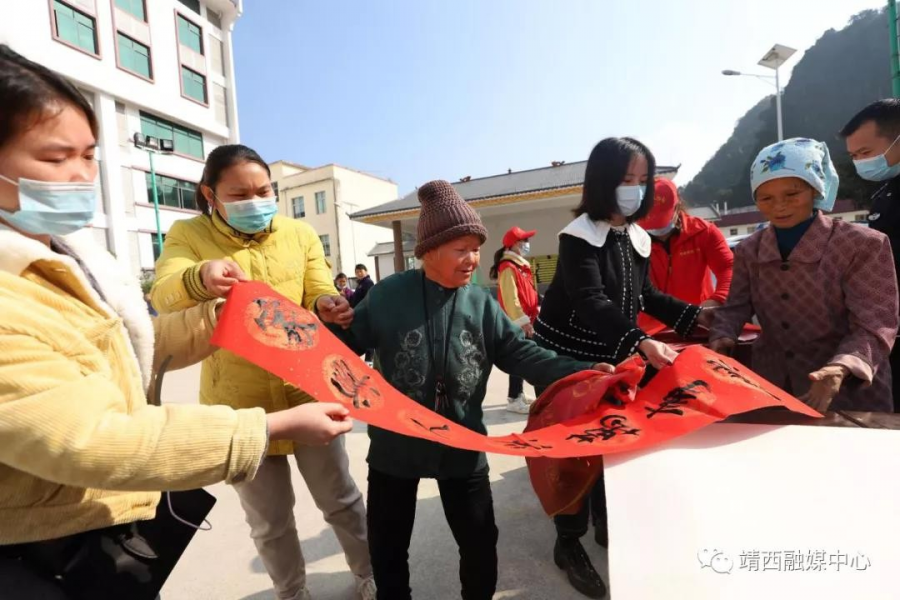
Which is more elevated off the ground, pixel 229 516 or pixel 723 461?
pixel 723 461

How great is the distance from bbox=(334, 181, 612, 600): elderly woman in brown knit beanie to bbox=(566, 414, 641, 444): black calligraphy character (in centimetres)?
30

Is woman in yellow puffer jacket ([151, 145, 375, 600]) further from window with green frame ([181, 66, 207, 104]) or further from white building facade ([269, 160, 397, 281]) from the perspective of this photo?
white building facade ([269, 160, 397, 281])

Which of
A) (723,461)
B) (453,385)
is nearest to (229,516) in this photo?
(453,385)

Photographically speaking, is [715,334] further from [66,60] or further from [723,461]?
[66,60]

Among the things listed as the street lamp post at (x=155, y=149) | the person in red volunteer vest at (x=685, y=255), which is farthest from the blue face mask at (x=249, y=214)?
the street lamp post at (x=155, y=149)

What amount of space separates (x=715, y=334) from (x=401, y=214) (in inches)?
448

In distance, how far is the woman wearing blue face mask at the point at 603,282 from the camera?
1789mm

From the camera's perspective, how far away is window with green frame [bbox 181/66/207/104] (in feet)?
70.7

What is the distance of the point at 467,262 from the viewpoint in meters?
1.58

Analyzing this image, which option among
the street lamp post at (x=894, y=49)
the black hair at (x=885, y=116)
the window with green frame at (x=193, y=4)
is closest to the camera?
the black hair at (x=885, y=116)

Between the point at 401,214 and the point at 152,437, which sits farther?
the point at 401,214

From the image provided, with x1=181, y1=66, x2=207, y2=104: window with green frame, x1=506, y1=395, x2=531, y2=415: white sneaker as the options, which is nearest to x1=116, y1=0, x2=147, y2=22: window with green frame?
x1=181, y1=66, x2=207, y2=104: window with green frame

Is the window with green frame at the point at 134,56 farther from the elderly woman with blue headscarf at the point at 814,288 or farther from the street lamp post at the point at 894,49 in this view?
the elderly woman with blue headscarf at the point at 814,288

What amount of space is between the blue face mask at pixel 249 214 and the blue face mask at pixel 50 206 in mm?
696
